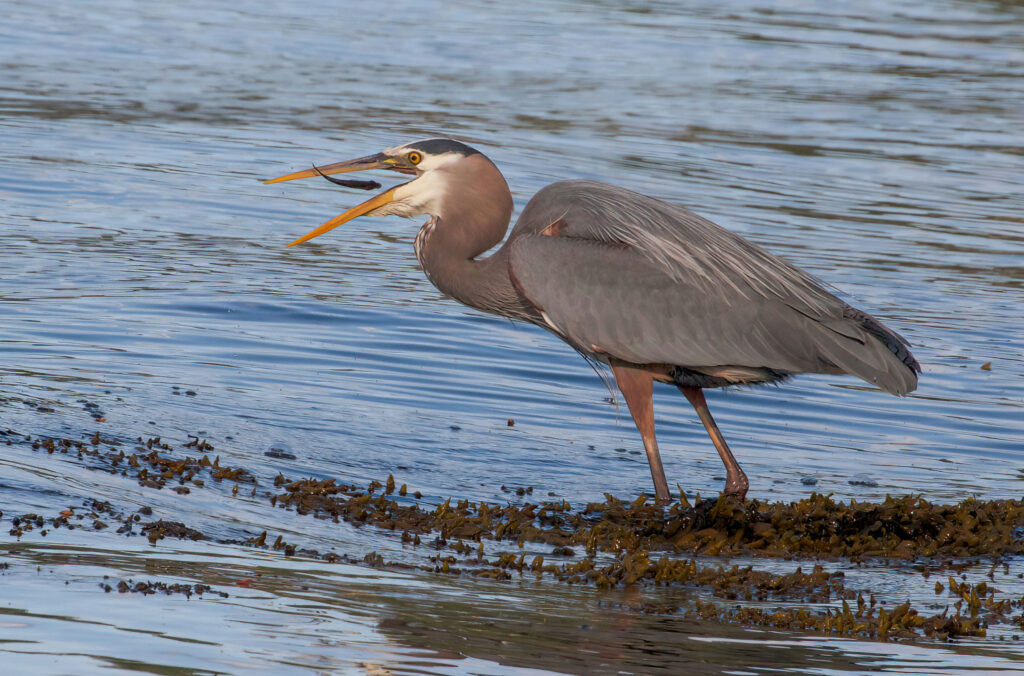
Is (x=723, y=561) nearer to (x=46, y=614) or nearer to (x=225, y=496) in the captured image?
(x=225, y=496)

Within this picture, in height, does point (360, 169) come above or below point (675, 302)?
above

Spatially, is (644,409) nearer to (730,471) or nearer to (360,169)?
(730,471)

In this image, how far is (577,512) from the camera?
7.36 meters

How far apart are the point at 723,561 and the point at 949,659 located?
5.72ft

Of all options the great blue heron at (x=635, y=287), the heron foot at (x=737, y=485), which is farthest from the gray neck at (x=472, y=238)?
the heron foot at (x=737, y=485)

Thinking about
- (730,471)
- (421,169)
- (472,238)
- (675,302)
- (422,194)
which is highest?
(421,169)

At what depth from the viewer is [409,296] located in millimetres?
12445

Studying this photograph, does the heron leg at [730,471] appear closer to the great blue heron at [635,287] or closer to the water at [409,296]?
the great blue heron at [635,287]

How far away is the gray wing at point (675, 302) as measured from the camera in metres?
7.65

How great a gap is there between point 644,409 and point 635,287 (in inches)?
25.0

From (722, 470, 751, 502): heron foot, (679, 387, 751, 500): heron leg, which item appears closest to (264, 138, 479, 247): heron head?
(679, 387, 751, 500): heron leg

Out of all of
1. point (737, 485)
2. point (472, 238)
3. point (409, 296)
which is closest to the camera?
point (737, 485)

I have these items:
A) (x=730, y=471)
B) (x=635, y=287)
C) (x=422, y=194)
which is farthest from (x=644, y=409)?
(x=422, y=194)

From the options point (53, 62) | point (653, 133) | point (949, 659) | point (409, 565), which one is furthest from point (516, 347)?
point (53, 62)
